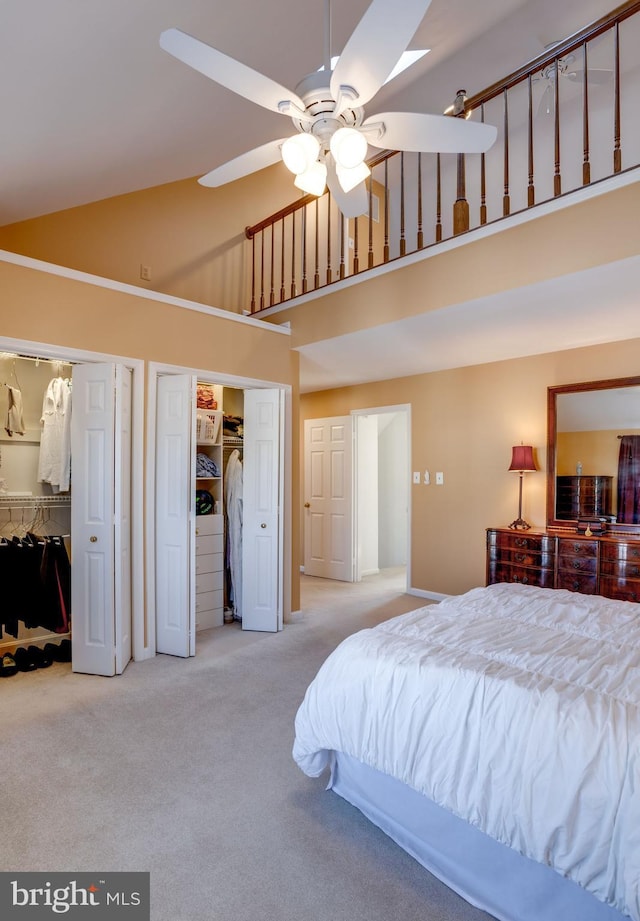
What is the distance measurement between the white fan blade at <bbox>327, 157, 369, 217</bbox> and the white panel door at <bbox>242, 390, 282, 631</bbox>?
208 cm

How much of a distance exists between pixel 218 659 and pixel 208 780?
146 centimetres

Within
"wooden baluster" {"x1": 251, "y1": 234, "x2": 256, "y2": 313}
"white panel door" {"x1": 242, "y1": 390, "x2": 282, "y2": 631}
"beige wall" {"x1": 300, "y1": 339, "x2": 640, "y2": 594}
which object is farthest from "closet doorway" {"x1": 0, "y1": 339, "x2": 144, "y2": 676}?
"beige wall" {"x1": 300, "y1": 339, "x2": 640, "y2": 594}

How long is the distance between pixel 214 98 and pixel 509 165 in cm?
326

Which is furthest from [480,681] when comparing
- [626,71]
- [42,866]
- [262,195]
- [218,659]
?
[262,195]

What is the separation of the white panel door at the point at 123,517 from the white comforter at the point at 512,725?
1861 mm

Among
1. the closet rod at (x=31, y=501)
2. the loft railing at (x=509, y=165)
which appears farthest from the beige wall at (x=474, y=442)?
the closet rod at (x=31, y=501)

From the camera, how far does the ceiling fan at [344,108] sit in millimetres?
1526

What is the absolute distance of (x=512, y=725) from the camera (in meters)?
1.49

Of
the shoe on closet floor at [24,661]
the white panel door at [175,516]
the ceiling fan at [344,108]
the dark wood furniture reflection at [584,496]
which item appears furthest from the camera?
the dark wood furniture reflection at [584,496]

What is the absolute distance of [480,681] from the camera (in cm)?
161

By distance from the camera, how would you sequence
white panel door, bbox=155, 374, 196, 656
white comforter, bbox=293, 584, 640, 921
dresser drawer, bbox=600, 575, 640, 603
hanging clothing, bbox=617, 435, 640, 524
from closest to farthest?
white comforter, bbox=293, 584, 640, 921
dresser drawer, bbox=600, 575, 640, 603
white panel door, bbox=155, 374, 196, 656
hanging clothing, bbox=617, 435, 640, 524

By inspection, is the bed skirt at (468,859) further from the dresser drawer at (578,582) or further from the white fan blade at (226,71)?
the dresser drawer at (578,582)

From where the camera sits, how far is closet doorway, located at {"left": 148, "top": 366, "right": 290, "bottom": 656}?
3768 mm

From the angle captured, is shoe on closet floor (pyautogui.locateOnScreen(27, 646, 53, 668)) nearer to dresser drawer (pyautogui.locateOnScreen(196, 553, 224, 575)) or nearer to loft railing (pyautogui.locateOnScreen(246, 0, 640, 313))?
dresser drawer (pyautogui.locateOnScreen(196, 553, 224, 575))
